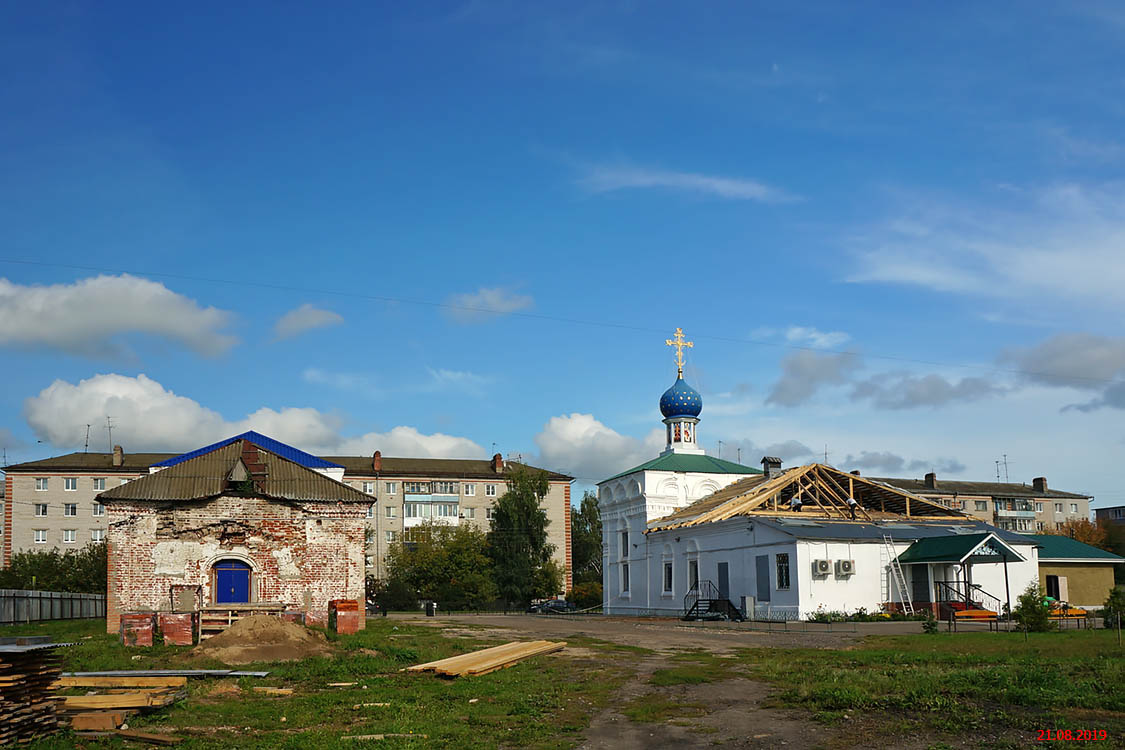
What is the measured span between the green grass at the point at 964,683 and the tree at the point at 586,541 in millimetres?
68028

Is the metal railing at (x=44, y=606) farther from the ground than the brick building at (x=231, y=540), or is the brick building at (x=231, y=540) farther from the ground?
the brick building at (x=231, y=540)

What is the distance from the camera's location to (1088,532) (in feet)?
268

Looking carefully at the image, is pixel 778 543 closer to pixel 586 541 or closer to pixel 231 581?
pixel 231 581

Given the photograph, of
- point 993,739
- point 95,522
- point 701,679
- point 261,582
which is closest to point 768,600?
point 261,582

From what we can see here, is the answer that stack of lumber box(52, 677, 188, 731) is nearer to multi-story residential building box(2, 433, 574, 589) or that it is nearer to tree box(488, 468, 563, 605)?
tree box(488, 468, 563, 605)

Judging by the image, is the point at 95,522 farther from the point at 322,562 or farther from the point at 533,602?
the point at 322,562

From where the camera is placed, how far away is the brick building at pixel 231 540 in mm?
29281

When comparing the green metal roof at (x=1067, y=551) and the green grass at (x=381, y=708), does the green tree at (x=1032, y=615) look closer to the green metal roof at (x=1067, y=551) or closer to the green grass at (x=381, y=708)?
the green grass at (x=381, y=708)

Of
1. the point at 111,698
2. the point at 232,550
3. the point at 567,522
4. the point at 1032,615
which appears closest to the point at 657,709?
the point at 111,698

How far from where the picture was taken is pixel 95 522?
74500mm

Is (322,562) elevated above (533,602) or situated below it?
above

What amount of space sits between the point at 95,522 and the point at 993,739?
75959mm

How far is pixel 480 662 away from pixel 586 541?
71.7m

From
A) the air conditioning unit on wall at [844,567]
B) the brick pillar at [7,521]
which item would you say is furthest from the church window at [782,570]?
the brick pillar at [7,521]
